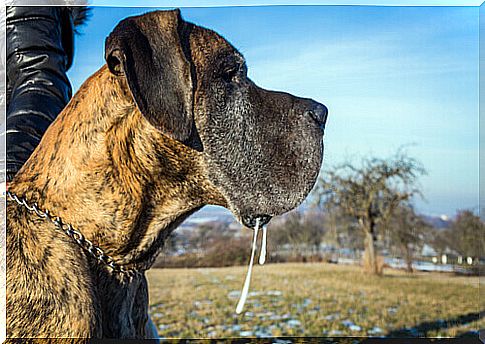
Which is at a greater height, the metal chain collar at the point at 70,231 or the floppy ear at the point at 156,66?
the floppy ear at the point at 156,66

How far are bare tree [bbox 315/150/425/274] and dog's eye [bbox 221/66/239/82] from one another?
6286 millimetres

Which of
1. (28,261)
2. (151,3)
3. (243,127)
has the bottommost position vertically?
(28,261)

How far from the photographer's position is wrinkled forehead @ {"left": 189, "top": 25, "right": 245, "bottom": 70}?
1041mm

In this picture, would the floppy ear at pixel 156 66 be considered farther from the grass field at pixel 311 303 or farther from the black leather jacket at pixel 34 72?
the grass field at pixel 311 303

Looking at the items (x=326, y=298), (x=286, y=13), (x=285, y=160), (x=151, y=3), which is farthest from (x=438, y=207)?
(x=285, y=160)

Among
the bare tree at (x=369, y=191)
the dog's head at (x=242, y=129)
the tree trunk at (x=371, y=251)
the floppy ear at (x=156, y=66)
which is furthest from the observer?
the tree trunk at (x=371, y=251)

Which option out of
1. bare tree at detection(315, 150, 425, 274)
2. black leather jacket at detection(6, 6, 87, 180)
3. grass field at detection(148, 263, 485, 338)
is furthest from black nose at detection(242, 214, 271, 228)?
bare tree at detection(315, 150, 425, 274)

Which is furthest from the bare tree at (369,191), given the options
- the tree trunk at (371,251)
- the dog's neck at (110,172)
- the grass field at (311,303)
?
the dog's neck at (110,172)

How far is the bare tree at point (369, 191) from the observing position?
7.60 meters

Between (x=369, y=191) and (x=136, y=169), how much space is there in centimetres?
799

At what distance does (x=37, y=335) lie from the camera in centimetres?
100

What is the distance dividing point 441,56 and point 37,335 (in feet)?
19.7

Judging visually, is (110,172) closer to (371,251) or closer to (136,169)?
(136,169)

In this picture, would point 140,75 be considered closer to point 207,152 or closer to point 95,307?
point 207,152
